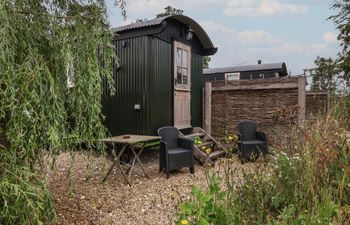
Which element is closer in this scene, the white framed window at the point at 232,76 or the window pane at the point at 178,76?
the window pane at the point at 178,76

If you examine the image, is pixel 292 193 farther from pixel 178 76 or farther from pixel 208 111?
pixel 208 111

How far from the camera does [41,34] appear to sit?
2926 mm

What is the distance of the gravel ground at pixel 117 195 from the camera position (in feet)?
11.1

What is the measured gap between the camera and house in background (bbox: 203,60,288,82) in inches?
595

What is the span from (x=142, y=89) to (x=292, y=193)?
4.19 meters

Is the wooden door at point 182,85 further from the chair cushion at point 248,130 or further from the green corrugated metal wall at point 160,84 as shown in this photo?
the chair cushion at point 248,130

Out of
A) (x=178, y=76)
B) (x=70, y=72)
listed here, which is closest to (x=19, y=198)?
(x=70, y=72)

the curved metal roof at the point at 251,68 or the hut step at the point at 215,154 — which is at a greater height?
the curved metal roof at the point at 251,68

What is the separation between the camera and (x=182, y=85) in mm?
7457

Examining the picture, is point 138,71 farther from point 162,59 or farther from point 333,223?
point 333,223

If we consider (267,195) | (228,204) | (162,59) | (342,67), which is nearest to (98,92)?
(228,204)

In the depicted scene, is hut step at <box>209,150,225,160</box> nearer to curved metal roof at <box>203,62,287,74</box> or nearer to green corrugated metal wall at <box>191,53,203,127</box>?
green corrugated metal wall at <box>191,53,203,127</box>

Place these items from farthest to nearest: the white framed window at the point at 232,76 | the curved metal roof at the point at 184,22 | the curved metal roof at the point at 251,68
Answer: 1. the white framed window at the point at 232,76
2. the curved metal roof at the point at 251,68
3. the curved metal roof at the point at 184,22

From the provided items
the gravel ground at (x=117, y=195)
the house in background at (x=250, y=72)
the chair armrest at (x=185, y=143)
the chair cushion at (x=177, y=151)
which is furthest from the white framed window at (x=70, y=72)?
the house in background at (x=250, y=72)
